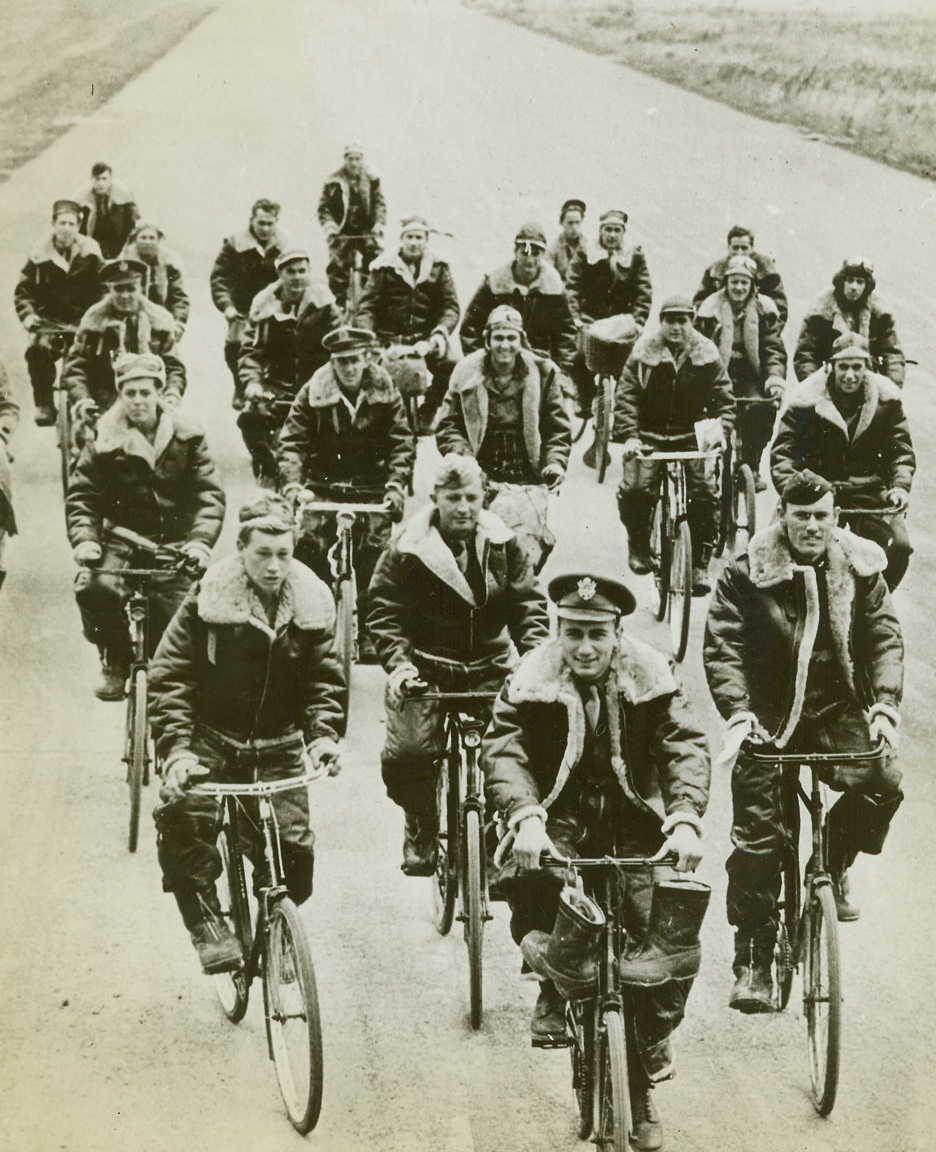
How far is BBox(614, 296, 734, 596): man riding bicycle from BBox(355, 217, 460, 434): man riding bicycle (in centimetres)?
222

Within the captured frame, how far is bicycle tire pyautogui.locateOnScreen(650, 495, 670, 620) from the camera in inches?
356

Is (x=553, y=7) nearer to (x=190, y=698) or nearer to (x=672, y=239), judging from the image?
(x=190, y=698)

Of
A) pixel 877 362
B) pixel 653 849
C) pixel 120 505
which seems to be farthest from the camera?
pixel 877 362

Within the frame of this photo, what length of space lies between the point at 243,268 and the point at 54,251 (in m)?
1.36

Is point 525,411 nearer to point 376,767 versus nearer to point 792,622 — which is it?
point 376,767

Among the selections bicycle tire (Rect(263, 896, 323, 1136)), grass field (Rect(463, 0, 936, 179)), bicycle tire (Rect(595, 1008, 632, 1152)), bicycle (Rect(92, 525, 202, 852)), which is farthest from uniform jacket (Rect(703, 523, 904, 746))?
grass field (Rect(463, 0, 936, 179))

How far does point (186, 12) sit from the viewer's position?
27.8 feet

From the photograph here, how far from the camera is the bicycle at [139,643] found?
23.3 ft

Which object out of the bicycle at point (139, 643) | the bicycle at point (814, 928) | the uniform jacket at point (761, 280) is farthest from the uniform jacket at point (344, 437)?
the uniform jacket at point (761, 280)

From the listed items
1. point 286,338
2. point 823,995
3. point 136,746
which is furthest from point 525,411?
point 823,995

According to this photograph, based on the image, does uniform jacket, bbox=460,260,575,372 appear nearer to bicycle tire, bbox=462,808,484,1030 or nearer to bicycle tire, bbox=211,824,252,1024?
bicycle tire, bbox=462,808,484,1030

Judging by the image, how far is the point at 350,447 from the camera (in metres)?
8.39

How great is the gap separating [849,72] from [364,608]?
397cm

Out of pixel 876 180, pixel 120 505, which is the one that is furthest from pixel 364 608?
pixel 876 180
